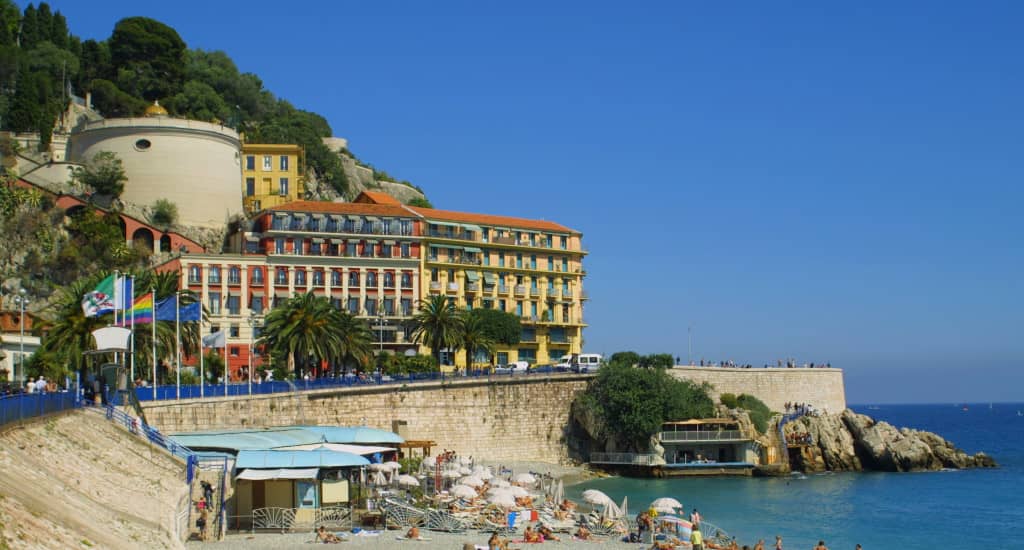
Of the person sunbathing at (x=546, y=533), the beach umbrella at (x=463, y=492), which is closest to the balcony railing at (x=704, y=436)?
the beach umbrella at (x=463, y=492)

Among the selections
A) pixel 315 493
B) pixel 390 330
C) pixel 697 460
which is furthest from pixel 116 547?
pixel 390 330

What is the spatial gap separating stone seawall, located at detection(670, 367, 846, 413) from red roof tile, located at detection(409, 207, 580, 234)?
64.2 ft

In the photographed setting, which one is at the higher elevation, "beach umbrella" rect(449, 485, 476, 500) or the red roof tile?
the red roof tile

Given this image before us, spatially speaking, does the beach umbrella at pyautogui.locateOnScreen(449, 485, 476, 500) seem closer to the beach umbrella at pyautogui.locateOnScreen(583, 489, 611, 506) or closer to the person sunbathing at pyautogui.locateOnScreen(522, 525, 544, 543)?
the beach umbrella at pyautogui.locateOnScreen(583, 489, 611, 506)

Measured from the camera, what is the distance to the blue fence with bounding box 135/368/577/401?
48.7 m

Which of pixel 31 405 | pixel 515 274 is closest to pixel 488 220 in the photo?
pixel 515 274

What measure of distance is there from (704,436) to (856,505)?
526 inches

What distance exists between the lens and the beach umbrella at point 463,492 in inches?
1620

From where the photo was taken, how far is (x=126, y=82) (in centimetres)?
9912

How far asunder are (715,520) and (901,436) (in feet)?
109

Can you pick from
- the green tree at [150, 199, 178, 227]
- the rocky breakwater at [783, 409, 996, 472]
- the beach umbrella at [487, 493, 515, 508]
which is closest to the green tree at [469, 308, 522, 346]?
the rocky breakwater at [783, 409, 996, 472]

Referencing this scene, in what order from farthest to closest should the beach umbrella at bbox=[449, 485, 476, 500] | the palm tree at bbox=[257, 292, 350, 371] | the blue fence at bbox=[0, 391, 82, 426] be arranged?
1. the palm tree at bbox=[257, 292, 350, 371]
2. the beach umbrella at bbox=[449, 485, 476, 500]
3. the blue fence at bbox=[0, 391, 82, 426]

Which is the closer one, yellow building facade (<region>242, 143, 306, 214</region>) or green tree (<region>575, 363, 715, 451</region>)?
green tree (<region>575, 363, 715, 451</region>)

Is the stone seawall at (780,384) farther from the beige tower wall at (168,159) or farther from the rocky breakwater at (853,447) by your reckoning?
the beige tower wall at (168,159)
